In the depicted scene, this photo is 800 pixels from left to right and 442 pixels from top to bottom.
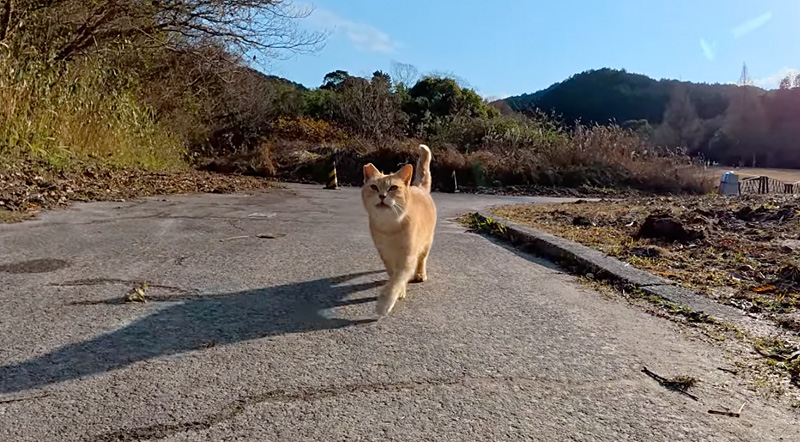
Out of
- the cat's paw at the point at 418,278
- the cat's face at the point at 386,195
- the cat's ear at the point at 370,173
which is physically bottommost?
the cat's paw at the point at 418,278

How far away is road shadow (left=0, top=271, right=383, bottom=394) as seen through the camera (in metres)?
2.08

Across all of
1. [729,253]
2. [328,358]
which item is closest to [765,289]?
[729,253]

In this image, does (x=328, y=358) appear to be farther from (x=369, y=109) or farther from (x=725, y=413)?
(x=369, y=109)

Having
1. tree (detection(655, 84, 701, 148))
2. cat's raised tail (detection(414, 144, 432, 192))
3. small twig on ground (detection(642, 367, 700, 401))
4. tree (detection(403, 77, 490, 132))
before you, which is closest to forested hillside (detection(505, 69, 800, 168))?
tree (detection(655, 84, 701, 148))

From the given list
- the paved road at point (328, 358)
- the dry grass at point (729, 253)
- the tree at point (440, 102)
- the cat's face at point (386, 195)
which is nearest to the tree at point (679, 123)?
the tree at point (440, 102)

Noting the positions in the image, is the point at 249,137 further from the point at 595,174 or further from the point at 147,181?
the point at 147,181

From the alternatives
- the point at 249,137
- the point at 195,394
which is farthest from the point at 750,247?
the point at 249,137

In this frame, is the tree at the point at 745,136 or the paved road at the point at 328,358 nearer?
the paved road at the point at 328,358

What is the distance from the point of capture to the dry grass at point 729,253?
336cm

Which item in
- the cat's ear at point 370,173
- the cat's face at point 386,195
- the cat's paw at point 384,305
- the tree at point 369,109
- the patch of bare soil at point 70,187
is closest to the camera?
the cat's paw at point 384,305

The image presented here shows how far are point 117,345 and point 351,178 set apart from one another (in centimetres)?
1889

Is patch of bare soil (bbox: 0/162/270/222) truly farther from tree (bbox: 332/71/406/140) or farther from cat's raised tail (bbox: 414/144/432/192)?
tree (bbox: 332/71/406/140)

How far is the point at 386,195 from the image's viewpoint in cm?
329

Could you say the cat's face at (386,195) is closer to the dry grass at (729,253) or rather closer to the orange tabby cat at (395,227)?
the orange tabby cat at (395,227)
